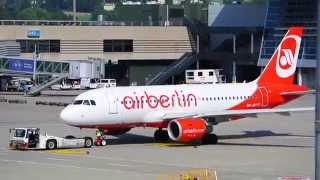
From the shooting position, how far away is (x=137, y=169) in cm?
3544

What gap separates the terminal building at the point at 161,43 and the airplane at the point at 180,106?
228ft

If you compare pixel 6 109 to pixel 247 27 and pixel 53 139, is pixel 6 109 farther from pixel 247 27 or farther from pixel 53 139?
pixel 247 27

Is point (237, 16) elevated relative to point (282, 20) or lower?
elevated

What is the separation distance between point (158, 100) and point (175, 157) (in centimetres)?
618

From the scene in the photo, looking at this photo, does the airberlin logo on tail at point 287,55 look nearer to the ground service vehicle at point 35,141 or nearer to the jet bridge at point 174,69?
the ground service vehicle at point 35,141

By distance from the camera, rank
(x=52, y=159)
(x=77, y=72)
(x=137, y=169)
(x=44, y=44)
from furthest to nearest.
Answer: (x=44, y=44) < (x=77, y=72) < (x=52, y=159) < (x=137, y=169)

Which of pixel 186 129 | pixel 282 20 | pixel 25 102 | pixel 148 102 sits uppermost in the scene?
pixel 282 20

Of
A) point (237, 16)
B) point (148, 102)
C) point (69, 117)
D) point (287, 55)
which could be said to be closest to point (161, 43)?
point (237, 16)

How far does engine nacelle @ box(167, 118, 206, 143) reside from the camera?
43219 mm

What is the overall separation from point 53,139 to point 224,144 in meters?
9.80

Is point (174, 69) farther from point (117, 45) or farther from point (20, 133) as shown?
point (20, 133)

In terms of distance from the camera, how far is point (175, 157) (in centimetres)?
4006

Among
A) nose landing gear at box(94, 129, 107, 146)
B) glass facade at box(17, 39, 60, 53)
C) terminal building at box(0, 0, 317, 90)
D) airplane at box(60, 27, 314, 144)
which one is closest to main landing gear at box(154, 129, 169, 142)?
airplane at box(60, 27, 314, 144)

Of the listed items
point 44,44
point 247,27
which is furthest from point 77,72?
point 247,27
